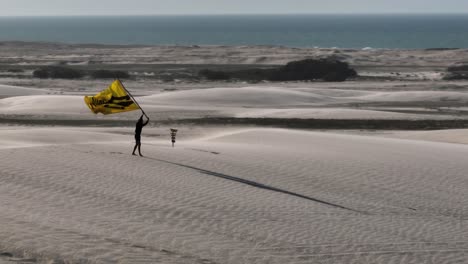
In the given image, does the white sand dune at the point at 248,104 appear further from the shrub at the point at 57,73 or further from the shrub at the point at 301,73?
the shrub at the point at 57,73

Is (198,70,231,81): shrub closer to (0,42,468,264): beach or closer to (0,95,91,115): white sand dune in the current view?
(0,95,91,115): white sand dune

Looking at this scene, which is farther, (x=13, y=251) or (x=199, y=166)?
(x=199, y=166)

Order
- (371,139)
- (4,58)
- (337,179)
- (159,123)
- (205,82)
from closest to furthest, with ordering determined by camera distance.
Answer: (337,179), (371,139), (159,123), (205,82), (4,58)

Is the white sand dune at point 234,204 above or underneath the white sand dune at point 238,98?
above

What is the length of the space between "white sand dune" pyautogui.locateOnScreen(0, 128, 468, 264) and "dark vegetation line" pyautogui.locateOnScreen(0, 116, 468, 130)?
24.8ft

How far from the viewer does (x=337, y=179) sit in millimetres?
16328

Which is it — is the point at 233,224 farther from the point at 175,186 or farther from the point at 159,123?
the point at 159,123

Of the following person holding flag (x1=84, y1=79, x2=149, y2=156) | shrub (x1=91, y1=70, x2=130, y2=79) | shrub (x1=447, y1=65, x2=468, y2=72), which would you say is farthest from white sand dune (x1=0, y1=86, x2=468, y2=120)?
shrub (x1=447, y1=65, x2=468, y2=72)

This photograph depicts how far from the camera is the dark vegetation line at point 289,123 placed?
1114 inches

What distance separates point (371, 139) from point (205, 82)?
1092 inches

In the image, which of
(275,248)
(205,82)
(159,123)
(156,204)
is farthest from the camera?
(205,82)

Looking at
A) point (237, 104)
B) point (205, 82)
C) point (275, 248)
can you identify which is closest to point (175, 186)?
point (275, 248)

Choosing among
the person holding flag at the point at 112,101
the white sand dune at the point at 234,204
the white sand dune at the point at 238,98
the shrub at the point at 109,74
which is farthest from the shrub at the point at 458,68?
the person holding flag at the point at 112,101

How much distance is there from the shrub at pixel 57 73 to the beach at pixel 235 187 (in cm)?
1836
